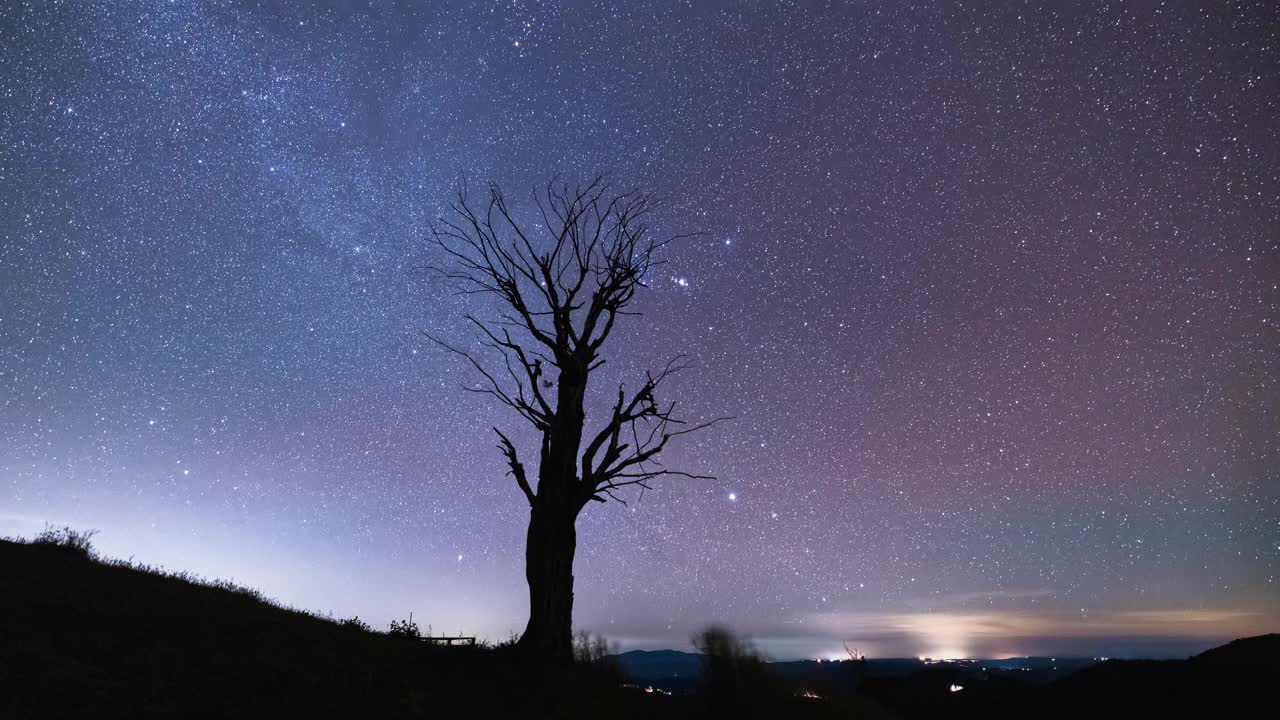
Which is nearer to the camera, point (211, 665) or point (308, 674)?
point (211, 665)

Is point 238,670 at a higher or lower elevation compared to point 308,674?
higher

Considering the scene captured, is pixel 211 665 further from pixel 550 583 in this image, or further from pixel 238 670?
pixel 550 583

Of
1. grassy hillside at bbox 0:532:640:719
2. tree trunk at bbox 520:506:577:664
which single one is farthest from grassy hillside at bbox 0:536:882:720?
tree trunk at bbox 520:506:577:664

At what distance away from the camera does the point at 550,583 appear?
13.1 m

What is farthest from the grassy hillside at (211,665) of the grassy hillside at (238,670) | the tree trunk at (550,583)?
the tree trunk at (550,583)

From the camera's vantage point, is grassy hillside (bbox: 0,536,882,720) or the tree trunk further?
the tree trunk

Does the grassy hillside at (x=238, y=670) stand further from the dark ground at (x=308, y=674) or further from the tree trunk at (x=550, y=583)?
the tree trunk at (x=550, y=583)

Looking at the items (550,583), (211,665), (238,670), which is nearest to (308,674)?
(238,670)

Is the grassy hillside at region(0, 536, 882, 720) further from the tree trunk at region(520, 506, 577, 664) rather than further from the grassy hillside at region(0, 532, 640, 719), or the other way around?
the tree trunk at region(520, 506, 577, 664)

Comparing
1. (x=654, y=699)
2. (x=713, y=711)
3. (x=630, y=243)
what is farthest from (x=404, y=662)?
(x=630, y=243)

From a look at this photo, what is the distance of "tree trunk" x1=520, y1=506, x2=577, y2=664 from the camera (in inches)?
502

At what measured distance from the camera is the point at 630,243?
1692 cm

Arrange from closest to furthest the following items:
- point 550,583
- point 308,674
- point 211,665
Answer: point 211,665
point 308,674
point 550,583

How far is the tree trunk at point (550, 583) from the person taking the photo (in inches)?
502
